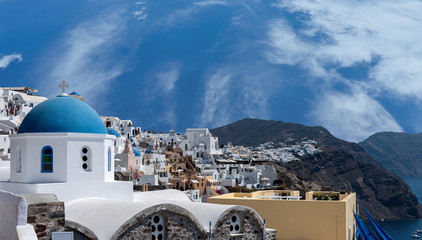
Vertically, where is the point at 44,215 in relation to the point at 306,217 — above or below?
above

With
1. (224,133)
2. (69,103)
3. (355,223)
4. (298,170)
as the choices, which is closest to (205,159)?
(298,170)

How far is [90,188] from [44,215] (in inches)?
264

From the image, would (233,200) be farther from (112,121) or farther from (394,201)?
(394,201)

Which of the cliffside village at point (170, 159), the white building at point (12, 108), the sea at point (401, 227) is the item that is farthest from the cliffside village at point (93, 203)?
the sea at point (401, 227)

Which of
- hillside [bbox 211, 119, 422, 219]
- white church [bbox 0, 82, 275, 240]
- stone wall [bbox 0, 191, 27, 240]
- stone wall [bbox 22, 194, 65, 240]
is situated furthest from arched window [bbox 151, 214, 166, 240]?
hillside [bbox 211, 119, 422, 219]

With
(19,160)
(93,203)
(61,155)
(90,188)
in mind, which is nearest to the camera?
(93,203)

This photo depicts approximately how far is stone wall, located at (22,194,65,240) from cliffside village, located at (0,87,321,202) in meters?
27.3

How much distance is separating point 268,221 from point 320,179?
319ft

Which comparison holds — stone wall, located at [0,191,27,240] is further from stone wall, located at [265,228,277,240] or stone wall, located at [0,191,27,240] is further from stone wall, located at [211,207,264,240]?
stone wall, located at [265,228,277,240]

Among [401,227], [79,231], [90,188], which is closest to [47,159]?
[90,188]

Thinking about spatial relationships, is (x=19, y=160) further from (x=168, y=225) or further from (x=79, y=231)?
(x=168, y=225)

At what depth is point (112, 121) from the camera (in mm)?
80812

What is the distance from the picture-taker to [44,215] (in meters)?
7.94

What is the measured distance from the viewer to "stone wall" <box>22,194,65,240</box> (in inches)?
308
